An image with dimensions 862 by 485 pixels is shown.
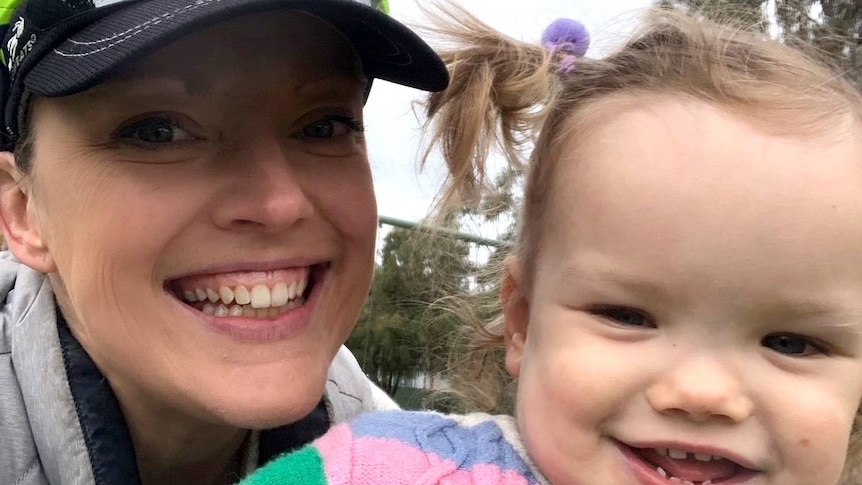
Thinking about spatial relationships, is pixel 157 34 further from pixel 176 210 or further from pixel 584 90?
pixel 584 90

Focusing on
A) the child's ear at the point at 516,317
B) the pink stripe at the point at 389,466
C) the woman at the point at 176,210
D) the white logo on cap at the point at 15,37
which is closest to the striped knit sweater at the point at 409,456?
the pink stripe at the point at 389,466

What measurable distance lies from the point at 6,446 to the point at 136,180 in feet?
2.02

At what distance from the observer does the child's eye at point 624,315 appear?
148cm

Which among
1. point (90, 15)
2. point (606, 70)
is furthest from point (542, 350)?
point (90, 15)

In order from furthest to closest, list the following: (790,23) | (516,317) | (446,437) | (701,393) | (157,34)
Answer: (790,23)
(516,317)
(446,437)
(157,34)
(701,393)

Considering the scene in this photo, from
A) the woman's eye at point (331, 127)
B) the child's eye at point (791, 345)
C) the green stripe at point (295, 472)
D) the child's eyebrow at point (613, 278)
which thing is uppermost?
the woman's eye at point (331, 127)

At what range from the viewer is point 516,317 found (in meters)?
1.80

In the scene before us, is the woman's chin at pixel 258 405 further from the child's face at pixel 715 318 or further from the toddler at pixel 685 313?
the child's face at pixel 715 318

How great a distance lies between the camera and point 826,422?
4.72ft

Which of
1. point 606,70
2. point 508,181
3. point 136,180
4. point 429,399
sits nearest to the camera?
point 136,180

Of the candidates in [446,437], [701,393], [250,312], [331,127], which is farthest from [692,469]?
[331,127]

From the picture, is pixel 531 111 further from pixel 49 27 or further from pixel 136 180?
pixel 49 27

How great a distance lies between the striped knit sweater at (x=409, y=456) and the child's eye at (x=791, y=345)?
466 millimetres

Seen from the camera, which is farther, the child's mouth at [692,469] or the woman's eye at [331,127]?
the woman's eye at [331,127]
